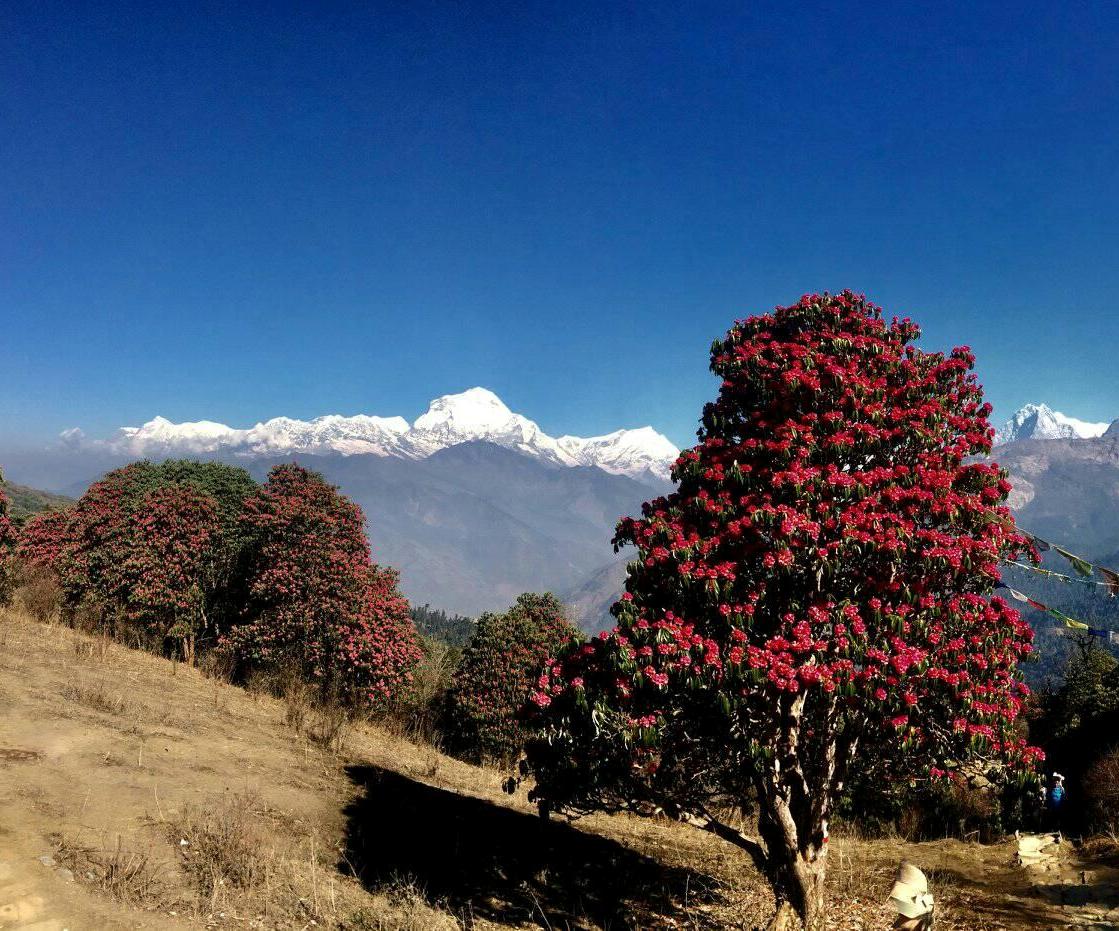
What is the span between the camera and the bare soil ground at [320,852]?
756 centimetres

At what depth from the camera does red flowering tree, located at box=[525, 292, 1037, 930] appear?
7121 mm

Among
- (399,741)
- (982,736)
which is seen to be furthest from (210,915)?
(399,741)

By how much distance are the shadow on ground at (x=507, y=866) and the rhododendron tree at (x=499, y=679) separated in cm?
967

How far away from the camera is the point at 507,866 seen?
36.7 ft

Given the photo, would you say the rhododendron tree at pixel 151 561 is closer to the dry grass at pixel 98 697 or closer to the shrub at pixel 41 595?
the shrub at pixel 41 595

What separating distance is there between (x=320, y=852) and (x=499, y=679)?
1495 cm

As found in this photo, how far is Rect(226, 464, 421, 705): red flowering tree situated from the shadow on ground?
9.49 m

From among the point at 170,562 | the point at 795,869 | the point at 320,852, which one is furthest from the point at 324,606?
the point at 795,869

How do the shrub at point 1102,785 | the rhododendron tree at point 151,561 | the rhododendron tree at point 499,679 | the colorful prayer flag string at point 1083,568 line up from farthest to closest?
the rhododendron tree at point 151,561, the rhododendron tree at point 499,679, the shrub at point 1102,785, the colorful prayer flag string at point 1083,568

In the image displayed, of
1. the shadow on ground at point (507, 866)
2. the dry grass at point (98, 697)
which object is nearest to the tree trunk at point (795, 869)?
the shadow on ground at point (507, 866)

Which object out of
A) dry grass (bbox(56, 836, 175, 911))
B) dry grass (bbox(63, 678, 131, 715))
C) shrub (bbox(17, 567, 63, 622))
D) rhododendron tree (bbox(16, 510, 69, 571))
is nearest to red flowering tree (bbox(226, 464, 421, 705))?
dry grass (bbox(63, 678, 131, 715))

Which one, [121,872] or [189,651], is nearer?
[121,872]

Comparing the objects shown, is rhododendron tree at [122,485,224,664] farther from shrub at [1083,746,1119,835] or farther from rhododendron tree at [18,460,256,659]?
shrub at [1083,746,1119,835]

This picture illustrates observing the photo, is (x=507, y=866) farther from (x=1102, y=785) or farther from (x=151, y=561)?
(x=1102, y=785)
